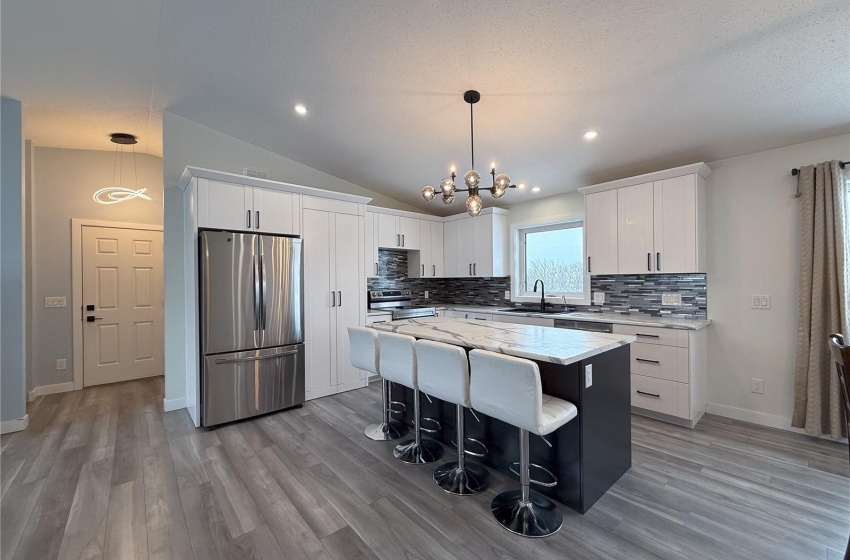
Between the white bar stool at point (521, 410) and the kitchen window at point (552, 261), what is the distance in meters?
2.77

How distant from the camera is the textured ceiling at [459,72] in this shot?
2055 mm

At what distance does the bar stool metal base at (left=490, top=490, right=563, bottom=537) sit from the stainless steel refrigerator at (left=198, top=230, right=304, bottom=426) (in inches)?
95.3

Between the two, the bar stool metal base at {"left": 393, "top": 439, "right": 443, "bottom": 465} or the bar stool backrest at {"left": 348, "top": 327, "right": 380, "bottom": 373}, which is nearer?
the bar stool metal base at {"left": 393, "top": 439, "right": 443, "bottom": 465}

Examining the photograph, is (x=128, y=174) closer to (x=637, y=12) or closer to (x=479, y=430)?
(x=479, y=430)

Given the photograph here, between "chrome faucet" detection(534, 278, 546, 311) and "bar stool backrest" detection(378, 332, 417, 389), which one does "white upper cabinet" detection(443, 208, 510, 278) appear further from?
"bar stool backrest" detection(378, 332, 417, 389)

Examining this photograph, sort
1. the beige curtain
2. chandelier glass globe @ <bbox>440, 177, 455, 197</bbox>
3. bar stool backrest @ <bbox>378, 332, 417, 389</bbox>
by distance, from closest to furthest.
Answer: bar stool backrest @ <bbox>378, 332, 417, 389</bbox>
chandelier glass globe @ <bbox>440, 177, 455, 197</bbox>
the beige curtain

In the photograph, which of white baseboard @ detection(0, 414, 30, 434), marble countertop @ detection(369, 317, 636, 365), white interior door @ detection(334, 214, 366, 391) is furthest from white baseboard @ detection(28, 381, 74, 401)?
marble countertop @ detection(369, 317, 636, 365)

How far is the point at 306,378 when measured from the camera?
387 cm

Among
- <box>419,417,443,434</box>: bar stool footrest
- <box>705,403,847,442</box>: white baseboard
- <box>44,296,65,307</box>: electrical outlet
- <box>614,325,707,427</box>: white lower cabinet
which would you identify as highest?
<box>44,296,65,307</box>: electrical outlet

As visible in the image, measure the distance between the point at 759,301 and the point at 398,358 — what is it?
3224 mm

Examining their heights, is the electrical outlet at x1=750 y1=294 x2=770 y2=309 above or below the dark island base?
above

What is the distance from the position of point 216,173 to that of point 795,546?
15.1 ft

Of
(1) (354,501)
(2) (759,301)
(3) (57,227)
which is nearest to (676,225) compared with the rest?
(2) (759,301)

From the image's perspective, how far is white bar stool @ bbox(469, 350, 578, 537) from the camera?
170 cm
